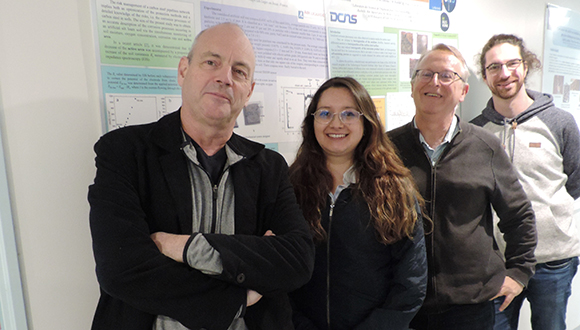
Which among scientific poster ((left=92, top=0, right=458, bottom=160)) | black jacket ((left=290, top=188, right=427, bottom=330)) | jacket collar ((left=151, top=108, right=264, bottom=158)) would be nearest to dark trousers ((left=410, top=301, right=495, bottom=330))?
black jacket ((left=290, top=188, right=427, bottom=330))

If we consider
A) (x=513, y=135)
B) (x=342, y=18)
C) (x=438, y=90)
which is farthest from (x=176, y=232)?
(x=513, y=135)

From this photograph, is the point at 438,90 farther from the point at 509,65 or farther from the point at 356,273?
the point at 356,273

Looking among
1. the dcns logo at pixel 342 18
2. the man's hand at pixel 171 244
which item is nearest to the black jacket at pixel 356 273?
the man's hand at pixel 171 244

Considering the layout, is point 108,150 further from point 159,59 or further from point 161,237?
point 159,59

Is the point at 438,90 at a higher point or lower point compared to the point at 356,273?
higher

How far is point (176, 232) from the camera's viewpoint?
1.15 meters

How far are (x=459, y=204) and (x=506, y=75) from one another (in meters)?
1.04

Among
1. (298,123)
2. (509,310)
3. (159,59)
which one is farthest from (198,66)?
(509,310)

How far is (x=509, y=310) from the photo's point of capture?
77.7 inches

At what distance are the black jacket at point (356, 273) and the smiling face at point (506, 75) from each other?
52.9 inches

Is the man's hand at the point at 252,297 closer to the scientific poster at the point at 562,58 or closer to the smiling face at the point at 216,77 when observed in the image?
the smiling face at the point at 216,77

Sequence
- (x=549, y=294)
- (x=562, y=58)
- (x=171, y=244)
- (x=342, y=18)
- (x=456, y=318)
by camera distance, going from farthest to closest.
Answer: (x=562, y=58) → (x=549, y=294) → (x=342, y=18) → (x=456, y=318) → (x=171, y=244)

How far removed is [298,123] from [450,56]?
0.79 m

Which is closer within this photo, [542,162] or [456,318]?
[456,318]
